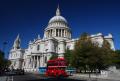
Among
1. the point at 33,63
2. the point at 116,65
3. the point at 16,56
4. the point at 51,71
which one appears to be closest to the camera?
the point at 51,71

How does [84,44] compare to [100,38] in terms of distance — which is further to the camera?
[100,38]

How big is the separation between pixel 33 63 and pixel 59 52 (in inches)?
658

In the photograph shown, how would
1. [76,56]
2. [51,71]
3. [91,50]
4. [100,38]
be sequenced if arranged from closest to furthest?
→ [91,50], [51,71], [76,56], [100,38]

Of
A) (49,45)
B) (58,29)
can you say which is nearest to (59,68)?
(49,45)

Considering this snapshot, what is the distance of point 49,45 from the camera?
108m

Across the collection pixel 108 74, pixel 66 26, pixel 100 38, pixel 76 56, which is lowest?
pixel 108 74

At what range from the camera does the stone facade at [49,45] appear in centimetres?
10575

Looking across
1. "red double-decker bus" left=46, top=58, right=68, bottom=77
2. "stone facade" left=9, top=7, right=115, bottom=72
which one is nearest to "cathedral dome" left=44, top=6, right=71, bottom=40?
"stone facade" left=9, top=7, right=115, bottom=72

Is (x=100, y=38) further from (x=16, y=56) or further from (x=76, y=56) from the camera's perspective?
(x=16, y=56)

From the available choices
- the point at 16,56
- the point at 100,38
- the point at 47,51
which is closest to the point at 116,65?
the point at 100,38

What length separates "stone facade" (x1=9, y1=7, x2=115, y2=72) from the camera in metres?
106

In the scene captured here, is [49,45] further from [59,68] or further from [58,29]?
[59,68]

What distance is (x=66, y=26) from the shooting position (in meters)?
130

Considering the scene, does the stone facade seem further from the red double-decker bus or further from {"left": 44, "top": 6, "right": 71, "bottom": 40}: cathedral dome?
the red double-decker bus
